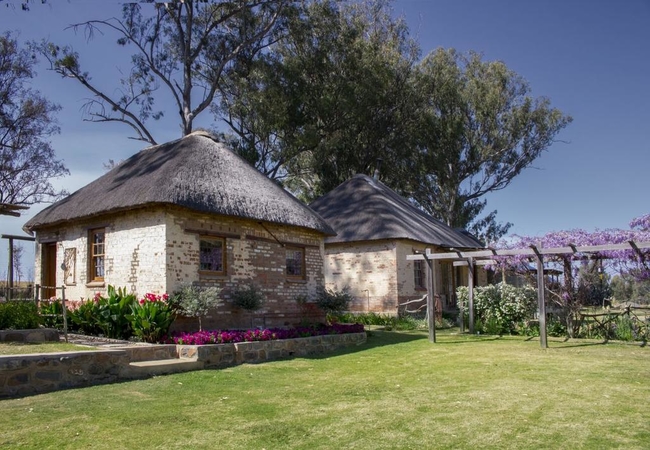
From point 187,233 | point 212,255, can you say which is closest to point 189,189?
point 187,233

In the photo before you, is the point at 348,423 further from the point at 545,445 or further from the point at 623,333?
the point at 623,333

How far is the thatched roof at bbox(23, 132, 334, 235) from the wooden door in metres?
0.71

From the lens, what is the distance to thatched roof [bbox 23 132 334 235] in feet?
41.8

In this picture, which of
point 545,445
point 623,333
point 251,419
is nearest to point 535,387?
point 545,445

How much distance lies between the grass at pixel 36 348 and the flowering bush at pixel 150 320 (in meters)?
1.39

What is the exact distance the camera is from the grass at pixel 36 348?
884 centimetres

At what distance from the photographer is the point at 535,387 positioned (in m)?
8.14

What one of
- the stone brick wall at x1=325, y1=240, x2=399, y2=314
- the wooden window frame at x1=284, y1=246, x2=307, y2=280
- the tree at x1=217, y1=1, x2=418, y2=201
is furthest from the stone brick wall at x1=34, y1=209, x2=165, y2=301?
the tree at x1=217, y1=1, x2=418, y2=201

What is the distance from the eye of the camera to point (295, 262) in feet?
52.9

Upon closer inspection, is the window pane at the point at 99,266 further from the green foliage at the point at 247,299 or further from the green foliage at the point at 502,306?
the green foliage at the point at 502,306

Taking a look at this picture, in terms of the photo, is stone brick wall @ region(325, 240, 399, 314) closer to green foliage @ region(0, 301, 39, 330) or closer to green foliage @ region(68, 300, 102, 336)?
green foliage @ region(68, 300, 102, 336)

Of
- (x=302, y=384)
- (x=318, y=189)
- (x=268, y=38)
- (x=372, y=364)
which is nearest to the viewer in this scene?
(x=302, y=384)

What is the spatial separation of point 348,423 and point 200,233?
7816 mm

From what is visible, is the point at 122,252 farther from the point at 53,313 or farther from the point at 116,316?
the point at 53,313
